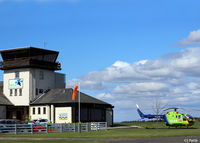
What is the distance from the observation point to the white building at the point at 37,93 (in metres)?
64.2

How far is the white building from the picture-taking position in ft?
211

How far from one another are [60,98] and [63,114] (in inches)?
132

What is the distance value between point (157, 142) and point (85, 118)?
40.0 meters

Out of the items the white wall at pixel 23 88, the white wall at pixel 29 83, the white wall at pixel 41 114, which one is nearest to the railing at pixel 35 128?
the white wall at pixel 41 114

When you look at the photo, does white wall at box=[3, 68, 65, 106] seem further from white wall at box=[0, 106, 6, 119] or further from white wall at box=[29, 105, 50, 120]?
white wall at box=[0, 106, 6, 119]

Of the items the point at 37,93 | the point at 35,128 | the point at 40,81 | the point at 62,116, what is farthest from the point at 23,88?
the point at 35,128

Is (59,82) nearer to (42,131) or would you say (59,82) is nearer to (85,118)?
(85,118)

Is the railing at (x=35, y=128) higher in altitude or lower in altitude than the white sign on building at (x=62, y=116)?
lower

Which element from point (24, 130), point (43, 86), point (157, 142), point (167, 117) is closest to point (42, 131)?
point (24, 130)

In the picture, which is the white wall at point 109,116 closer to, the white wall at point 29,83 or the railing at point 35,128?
the white wall at point 29,83

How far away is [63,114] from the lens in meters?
63.3

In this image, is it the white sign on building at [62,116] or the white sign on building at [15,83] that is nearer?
the white sign on building at [62,116]

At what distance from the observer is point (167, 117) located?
162 feet

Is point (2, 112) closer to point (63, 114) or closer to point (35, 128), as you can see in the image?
point (63, 114)
